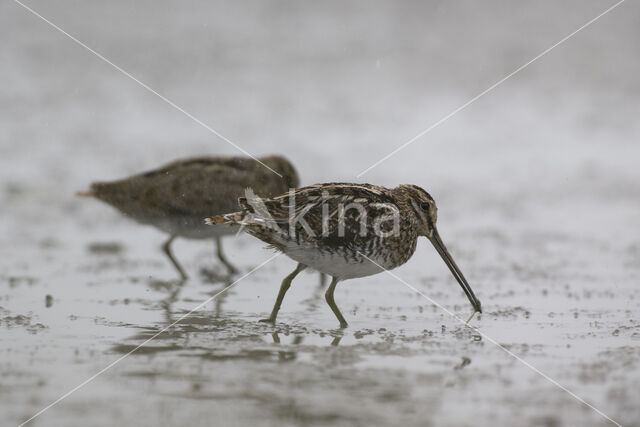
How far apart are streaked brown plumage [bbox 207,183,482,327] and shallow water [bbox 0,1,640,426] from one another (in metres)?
0.42

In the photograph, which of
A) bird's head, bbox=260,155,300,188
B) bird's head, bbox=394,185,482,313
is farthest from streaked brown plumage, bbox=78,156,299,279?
bird's head, bbox=394,185,482,313

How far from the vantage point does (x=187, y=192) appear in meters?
7.84

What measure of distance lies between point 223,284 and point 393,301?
4.97 feet

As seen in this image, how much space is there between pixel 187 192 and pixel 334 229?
2.51 m

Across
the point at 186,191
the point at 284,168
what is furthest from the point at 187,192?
the point at 284,168

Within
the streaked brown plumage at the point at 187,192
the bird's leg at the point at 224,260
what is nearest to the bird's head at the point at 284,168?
the streaked brown plumage at the point at 187,192

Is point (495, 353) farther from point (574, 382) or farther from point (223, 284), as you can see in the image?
point (223, 284)

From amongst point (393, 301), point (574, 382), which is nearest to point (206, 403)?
point (574, 382)

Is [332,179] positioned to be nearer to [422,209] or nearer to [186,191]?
[186,191]

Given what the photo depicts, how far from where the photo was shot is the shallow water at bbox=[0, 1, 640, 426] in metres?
4.13

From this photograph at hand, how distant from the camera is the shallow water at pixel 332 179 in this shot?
413 centimetres

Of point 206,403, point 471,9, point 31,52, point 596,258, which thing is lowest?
point 206,403

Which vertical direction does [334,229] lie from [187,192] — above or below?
below

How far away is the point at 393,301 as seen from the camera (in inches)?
259
